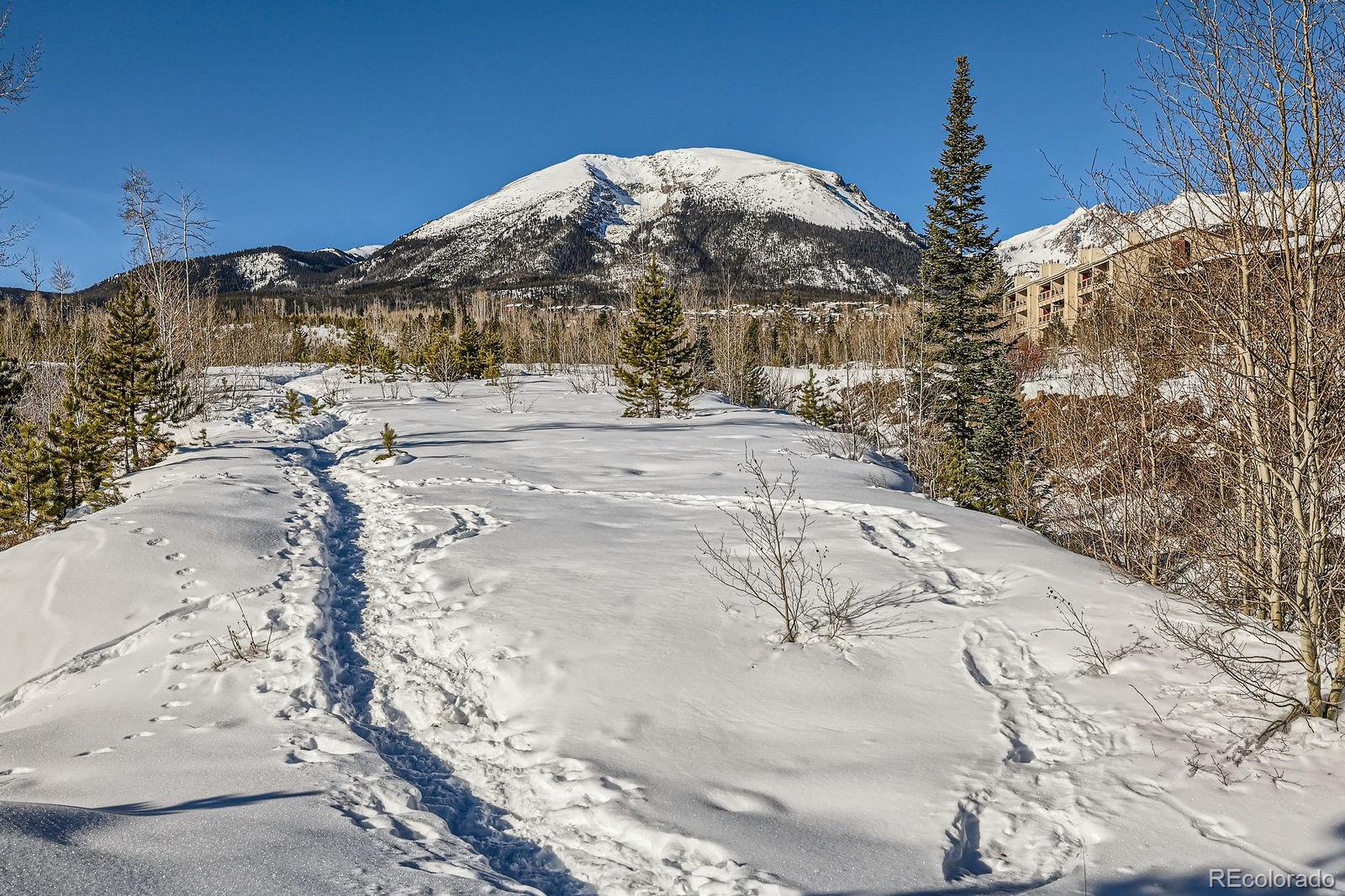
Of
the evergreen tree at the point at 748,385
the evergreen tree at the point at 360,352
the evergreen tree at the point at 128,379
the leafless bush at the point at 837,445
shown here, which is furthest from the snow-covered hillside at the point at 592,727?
the evergreen tree at the point at 360,352

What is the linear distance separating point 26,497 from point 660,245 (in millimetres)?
137789

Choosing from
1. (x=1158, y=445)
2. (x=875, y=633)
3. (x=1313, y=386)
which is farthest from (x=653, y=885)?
(x=1158, y=445)

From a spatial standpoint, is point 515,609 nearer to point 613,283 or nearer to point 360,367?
point 360,367

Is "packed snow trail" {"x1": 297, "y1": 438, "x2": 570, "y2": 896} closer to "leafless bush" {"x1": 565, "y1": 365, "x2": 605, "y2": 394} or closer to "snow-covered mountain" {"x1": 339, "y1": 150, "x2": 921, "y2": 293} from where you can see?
"leafless bush" {"x1": 565, "y1": 365, "x2": 605, "y2": 394}

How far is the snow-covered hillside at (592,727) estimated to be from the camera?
346cm

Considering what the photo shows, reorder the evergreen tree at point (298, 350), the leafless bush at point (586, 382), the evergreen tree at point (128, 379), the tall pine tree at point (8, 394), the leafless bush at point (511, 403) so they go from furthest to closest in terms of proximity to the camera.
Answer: the evergreen tree at point (298, 350) → the leafless bush at point (586, 382) → the leafless bush at point (511, 403) → the tall pine tree at point (8, 394) → the evergreen tree at point (128, 379)

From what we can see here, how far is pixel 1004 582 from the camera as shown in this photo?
7.60 m

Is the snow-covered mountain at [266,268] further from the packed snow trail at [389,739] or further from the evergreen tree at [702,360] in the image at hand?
the packed snow trail at [389,739]

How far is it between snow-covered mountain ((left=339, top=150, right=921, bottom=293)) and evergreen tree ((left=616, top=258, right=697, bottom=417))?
102m

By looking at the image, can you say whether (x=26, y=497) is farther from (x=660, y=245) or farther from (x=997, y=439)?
(x=660, y=245)

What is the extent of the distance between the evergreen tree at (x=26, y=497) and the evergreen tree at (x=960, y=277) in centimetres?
2298

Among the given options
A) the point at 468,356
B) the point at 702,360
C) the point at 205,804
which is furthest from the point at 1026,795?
the point at 468,356

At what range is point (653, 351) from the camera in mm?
27047

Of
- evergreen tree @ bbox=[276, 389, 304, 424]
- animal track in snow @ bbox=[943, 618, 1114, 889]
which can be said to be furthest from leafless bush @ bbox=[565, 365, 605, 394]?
animal track in snow @ bbox=[943, 618, 1114, 889]
